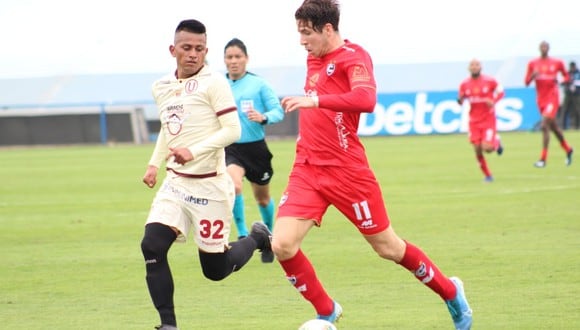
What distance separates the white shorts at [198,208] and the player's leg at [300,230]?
1.73 feet

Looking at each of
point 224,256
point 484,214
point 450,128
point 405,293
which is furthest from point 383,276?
point 450,128

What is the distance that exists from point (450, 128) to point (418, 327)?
33.2m

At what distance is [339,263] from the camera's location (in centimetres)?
1173

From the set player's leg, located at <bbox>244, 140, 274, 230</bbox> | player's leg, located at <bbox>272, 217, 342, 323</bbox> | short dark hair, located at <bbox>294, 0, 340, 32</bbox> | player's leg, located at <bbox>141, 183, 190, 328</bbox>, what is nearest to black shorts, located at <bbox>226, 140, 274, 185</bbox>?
player's leg, located at <bbox>244, 140, 274, 230</bbox>

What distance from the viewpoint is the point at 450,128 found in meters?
41.1

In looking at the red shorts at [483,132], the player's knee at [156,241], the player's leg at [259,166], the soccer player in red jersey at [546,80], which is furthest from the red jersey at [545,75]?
the player's knee at [156,241]

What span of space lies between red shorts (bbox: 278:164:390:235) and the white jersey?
68 cm

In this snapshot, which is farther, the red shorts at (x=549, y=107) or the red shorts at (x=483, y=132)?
the red shorts at (x=549, y=107)

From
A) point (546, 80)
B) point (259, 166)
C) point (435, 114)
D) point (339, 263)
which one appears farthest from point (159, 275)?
point (435, 114)

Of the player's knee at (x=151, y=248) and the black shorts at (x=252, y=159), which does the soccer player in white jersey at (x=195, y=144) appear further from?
the black shorts at (x=252, y=159)

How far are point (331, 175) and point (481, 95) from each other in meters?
15.2

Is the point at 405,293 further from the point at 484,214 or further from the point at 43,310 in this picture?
the point at 484,214

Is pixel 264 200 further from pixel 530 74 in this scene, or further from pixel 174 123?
pixel 530 74

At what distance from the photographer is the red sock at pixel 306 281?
8.08m
